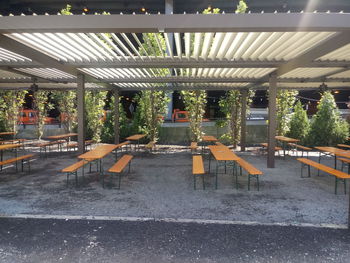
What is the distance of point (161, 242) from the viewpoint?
3.50m

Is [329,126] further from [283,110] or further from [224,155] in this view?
[224,155]

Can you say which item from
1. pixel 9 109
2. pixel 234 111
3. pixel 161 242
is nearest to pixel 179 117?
pixel 234 111

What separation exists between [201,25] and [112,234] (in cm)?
327

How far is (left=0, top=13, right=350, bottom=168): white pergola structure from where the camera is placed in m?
3.43

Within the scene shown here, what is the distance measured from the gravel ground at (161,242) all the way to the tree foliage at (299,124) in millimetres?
10519

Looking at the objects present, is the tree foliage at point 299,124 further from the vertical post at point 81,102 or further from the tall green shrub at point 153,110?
the vertical post at point 81,102

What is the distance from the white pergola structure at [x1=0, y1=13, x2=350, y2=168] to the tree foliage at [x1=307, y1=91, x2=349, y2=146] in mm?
1183

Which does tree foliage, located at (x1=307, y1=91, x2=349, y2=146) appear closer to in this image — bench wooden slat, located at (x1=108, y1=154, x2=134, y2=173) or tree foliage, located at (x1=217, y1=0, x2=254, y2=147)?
tree foliage, located at (x1=217, y1=0, x2=254, y2=147)

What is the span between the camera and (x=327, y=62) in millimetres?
6746

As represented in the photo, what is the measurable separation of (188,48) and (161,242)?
14.1ft

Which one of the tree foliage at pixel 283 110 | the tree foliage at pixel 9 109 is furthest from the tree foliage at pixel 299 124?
the tree foliage at pixel 9 109

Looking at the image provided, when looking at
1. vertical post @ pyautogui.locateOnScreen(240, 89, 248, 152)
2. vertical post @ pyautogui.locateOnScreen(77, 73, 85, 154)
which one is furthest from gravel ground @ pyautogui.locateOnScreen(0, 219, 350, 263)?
vertical post @ pyautogui.locateOnScreen(240, 89, 248, 152)

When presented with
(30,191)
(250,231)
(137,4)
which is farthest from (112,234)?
(137,4)

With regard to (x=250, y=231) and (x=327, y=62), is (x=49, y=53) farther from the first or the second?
(x=327, y=62)
